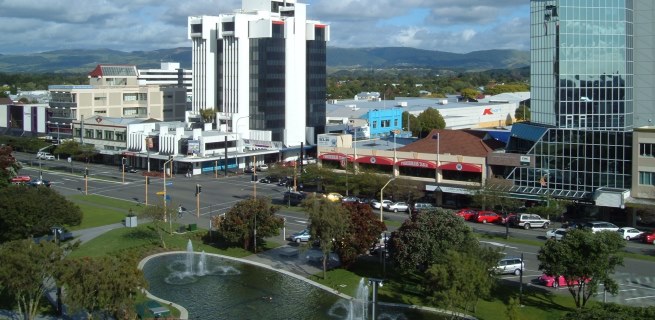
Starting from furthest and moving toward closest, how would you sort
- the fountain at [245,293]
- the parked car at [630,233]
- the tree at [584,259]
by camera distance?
the parked car at [630,233]
the fountain at [245,293]
the tree at [584,259]

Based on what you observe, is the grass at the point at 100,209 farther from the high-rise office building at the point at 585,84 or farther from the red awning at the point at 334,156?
the high-rise office building at the point at 585,84

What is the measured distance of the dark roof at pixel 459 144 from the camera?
198 ft

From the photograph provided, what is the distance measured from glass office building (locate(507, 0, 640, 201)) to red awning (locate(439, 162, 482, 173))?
12.2ft

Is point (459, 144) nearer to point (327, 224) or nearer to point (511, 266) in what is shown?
point (511, 266)

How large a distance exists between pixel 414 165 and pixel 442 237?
2674 centimetres

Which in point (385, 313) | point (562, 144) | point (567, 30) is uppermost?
point (567, 30)

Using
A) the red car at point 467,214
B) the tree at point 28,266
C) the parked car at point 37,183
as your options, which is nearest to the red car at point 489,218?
the red car at point 467,214

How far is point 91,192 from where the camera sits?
6531cm

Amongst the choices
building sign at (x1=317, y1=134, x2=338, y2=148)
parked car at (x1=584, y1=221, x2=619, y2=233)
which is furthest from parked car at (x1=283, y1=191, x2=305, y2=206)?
parked car at (x1=584, y1=221, x2=619, y2=233)

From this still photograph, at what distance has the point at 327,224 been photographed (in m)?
37.2

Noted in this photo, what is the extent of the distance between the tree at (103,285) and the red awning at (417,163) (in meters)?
35.8

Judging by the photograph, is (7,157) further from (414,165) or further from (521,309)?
(521,309)

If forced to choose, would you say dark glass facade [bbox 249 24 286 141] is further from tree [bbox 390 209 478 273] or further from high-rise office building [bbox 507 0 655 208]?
tree [bbox 390 209 478 273]

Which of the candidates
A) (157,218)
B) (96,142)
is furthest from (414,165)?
(96,142)
